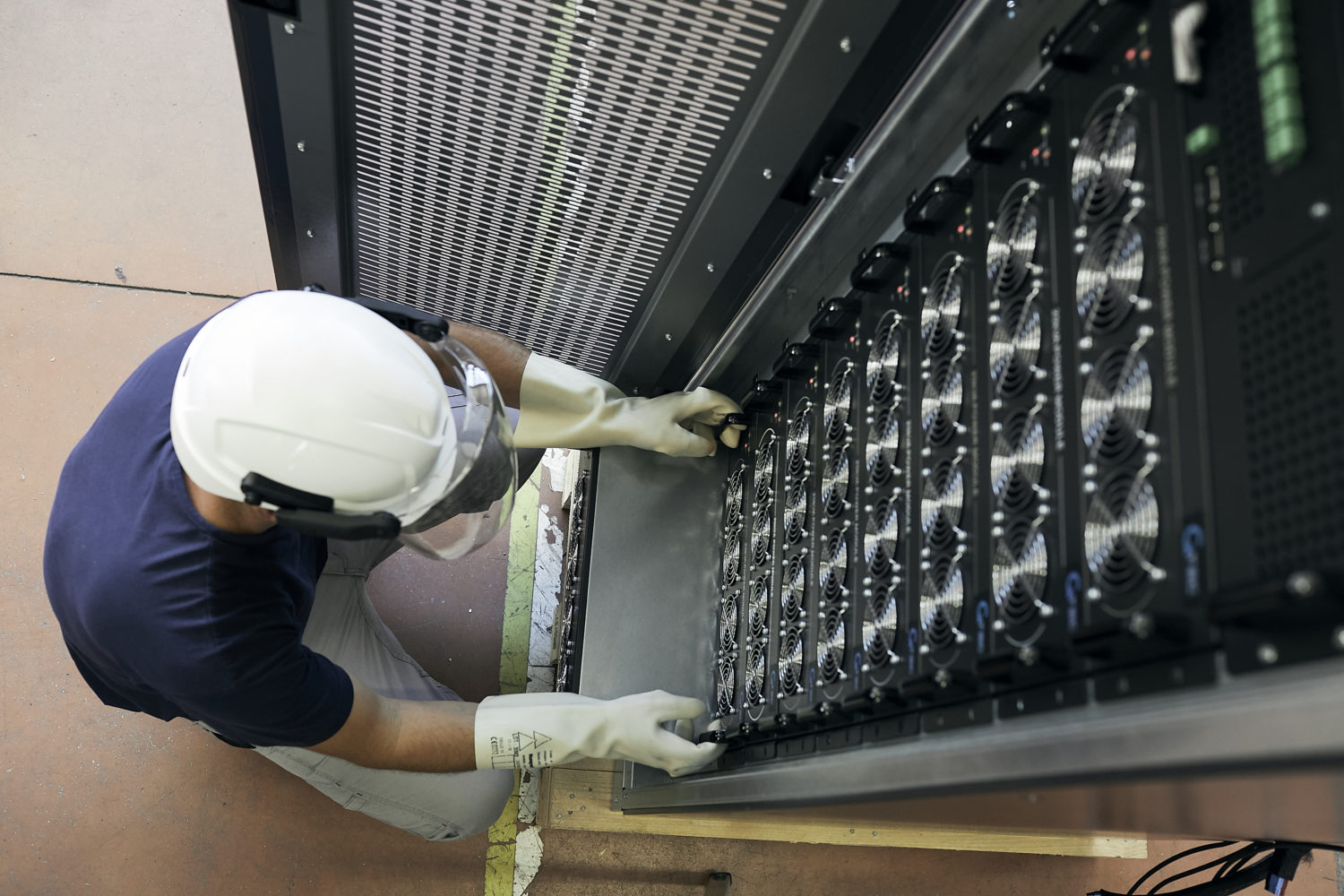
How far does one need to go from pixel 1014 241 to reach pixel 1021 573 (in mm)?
384

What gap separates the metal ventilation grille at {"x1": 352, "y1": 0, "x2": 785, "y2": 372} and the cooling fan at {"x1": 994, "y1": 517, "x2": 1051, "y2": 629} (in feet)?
2.39

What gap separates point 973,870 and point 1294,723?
2.69 meters

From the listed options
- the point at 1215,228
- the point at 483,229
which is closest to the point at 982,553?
the point at 1215,228

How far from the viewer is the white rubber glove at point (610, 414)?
2262mm

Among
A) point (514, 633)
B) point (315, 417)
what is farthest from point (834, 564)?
point (514, 633)

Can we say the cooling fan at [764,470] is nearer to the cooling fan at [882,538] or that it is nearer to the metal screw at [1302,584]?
the cooling fan at [882,538]

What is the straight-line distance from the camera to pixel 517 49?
1.44 meters

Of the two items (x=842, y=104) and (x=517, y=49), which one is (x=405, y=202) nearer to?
(x=517, y=49)

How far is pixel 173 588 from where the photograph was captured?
63.6 inches

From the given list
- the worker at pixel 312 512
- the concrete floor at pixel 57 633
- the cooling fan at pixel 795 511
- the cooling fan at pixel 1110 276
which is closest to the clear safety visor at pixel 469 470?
the worker at pixel 312 512

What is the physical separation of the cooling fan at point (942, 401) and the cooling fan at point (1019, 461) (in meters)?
0.09

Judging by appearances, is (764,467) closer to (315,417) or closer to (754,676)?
(754,676)

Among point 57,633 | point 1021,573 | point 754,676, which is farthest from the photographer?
point 57,633

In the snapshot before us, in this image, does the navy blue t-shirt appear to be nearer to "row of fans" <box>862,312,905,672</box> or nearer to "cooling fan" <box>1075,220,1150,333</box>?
"row of fans" <box>862,312,905,672</box>
